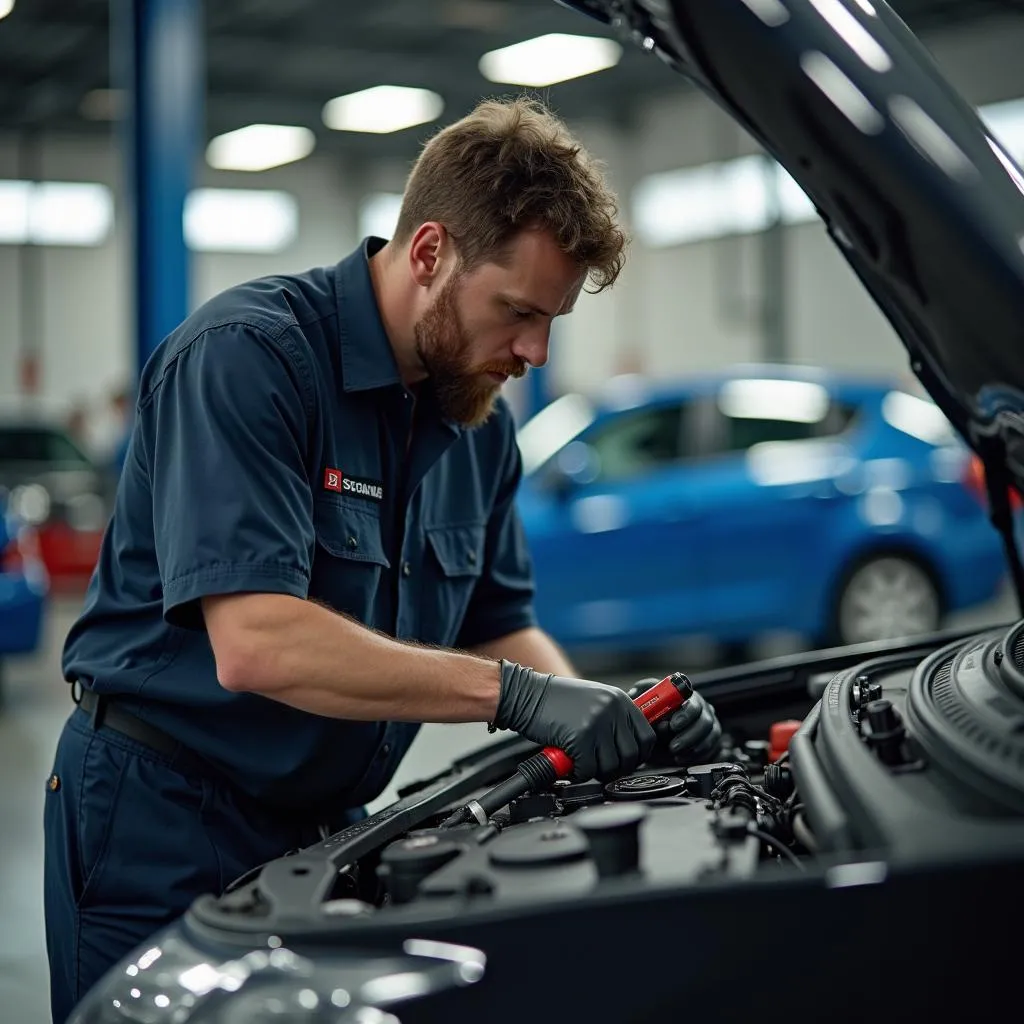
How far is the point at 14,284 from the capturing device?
16.6 m

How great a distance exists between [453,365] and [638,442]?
4.37 m

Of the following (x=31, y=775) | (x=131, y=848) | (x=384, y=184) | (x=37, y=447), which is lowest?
(x=31, y=775)

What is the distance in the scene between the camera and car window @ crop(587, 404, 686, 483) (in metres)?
6.07

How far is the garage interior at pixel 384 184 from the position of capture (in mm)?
11633

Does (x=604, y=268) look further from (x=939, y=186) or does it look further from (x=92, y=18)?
(x=92, y=18)

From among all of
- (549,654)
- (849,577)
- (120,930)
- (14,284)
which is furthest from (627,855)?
(14,284)

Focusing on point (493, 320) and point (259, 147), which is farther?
point (259, 147)

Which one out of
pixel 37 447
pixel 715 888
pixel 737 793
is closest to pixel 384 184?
pixel 37 447

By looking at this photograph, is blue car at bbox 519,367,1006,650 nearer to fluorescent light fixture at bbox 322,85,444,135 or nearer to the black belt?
the black belt

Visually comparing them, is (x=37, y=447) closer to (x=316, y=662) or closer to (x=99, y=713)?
(x=99, y=713)

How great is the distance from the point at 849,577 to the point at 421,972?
5.42 m

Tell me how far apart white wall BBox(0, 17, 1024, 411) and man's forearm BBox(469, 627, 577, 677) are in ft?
38.2

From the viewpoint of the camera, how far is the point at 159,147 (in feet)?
19.9

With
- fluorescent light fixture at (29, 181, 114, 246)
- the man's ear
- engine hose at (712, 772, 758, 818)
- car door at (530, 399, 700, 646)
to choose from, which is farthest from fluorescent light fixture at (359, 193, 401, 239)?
engine hose at (712, 772, 758, 818)
